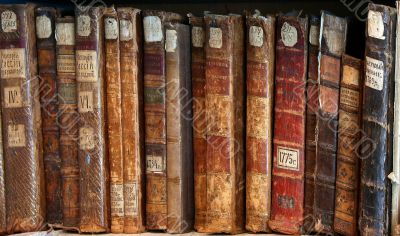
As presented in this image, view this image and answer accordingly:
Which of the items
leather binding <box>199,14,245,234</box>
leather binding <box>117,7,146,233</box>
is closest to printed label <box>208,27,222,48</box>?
leather binding <box>199,14,245,234</box>

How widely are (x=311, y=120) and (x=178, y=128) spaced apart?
214mm

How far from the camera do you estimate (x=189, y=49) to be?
1.04 meters

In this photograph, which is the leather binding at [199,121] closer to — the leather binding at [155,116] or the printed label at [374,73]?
the leather binding at [155,116]

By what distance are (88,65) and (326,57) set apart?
1.23 ft

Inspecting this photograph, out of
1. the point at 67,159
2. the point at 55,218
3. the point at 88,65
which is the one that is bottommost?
the point at 55,218

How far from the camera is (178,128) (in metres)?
1.03

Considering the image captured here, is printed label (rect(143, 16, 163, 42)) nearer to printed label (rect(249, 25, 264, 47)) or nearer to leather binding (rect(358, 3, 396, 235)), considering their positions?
printed label (rect(249, 25, 264, 47))

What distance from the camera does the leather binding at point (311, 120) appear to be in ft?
3.21

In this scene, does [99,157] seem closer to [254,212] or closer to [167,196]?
[167,196]

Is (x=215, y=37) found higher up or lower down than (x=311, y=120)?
higher up

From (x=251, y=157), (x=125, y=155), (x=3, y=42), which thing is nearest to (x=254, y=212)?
(x=251, y=157)

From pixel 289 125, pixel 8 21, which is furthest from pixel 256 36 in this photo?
pixel 8 21

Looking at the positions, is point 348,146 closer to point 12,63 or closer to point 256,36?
point 256,36

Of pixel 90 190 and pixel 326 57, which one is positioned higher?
pixel 326 57
